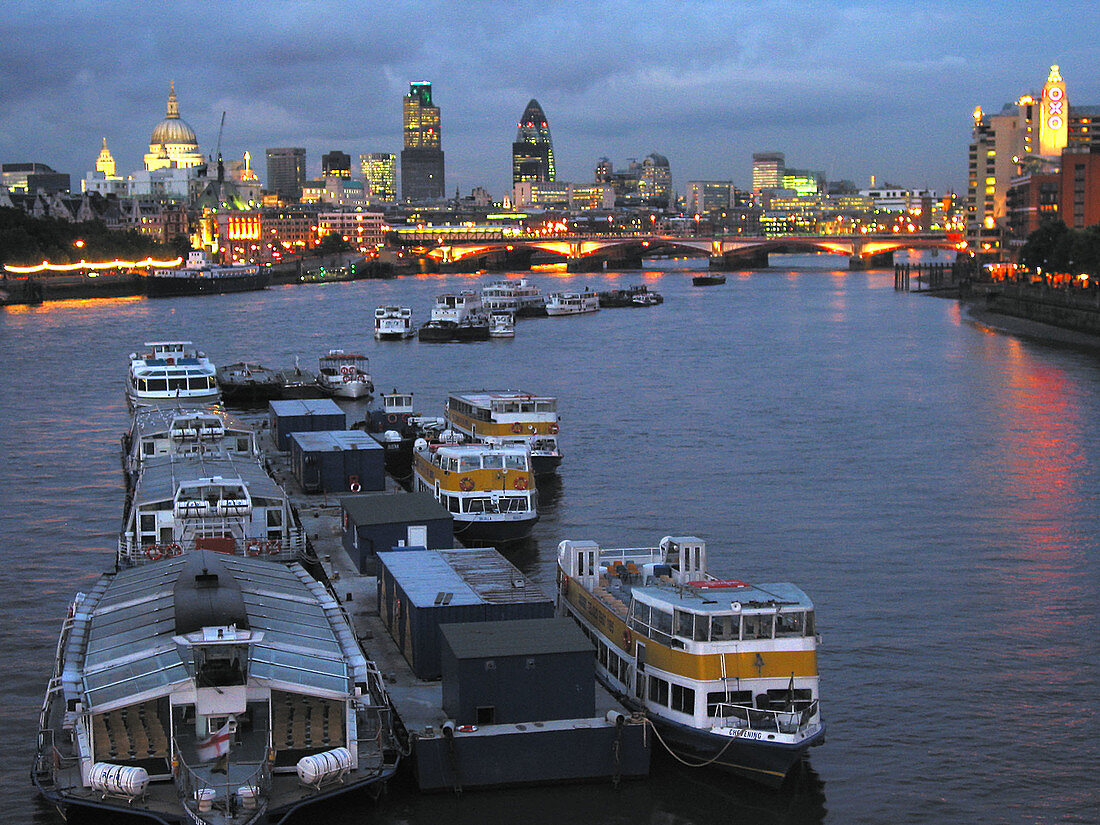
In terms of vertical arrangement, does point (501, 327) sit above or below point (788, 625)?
above

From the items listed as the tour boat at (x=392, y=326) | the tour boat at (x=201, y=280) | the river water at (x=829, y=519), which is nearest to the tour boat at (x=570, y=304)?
the tour boat at (x=392, y=326)

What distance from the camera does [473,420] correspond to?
75.0ft

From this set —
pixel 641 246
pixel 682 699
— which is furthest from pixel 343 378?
pixel 641 246

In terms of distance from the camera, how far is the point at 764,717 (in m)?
10.8

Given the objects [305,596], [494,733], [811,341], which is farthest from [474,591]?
[811,341]

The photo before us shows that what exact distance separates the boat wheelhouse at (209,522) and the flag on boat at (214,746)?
5.30 metres

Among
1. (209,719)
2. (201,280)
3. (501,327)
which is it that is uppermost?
(201,280)

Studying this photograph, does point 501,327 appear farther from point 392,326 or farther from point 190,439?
point 190,439

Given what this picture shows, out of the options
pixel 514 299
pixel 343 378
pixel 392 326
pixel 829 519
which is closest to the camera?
pixel 829 519

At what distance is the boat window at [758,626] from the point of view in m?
10.7

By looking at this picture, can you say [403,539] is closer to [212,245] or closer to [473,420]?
[473,420]

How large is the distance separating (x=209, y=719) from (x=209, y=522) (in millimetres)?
5841

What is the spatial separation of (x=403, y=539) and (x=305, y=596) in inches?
101

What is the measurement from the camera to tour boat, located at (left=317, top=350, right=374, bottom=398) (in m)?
33.0
